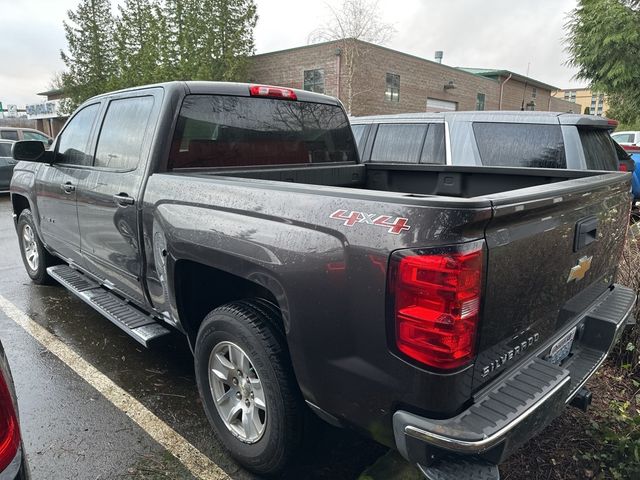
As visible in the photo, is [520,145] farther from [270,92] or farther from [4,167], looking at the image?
[4,167]

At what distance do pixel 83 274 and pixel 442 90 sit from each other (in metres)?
26.6

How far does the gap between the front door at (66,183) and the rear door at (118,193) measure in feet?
0.64

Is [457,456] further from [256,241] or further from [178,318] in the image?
[178,318]

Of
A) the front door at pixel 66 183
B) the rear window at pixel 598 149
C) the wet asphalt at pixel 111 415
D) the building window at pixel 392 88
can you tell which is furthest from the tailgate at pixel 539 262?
the building window at pixel 392 88

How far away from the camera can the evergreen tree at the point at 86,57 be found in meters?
27.2

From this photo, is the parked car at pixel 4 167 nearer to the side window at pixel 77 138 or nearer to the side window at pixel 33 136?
the side window at pixel 33 136

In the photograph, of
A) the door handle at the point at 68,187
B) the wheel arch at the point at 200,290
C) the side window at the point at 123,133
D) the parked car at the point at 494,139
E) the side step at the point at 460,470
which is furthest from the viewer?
the parked car at the point at 494,139

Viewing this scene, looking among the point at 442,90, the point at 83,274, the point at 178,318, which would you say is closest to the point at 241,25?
the point at 442,90

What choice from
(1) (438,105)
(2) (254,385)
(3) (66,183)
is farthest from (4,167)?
(1) (438,105)

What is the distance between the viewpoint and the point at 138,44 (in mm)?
26047

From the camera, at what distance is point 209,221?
238 centimetres

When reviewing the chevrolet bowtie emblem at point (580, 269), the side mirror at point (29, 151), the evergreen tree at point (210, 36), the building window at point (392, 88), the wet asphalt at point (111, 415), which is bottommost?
the wet asphalt at point (111, 415)

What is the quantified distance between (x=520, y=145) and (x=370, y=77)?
1795cm

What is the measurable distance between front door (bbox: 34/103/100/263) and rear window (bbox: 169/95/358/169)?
121 centimetres
